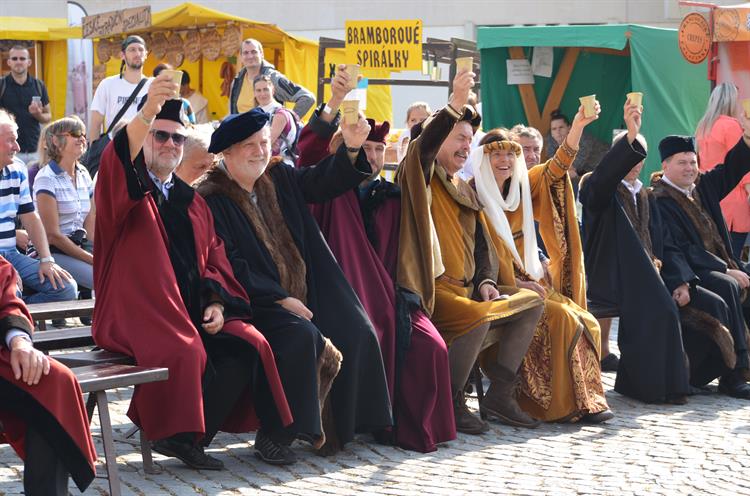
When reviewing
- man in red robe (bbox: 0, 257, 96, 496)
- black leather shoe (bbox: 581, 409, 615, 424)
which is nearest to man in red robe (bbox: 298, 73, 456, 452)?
black leather shoe (bbox: 581, 409, 615, 424)

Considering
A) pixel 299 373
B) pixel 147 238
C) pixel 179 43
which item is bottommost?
pixel 299 373

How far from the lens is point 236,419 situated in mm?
5797

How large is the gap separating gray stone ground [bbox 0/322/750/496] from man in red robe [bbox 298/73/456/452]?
0.51 feet

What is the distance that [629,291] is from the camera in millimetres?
7887

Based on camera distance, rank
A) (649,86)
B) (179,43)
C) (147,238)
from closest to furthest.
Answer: (147,238)
(649,86)
(179,43)

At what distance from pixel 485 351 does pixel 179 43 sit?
9.91 m

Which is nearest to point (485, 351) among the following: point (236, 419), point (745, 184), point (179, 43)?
point (236, 419)

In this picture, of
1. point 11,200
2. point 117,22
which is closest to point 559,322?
point 11,200

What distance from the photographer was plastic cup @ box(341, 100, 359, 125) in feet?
19.6

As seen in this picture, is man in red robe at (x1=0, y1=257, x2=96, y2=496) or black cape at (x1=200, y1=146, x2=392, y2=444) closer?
man in red robe at (x1=0, y1=257, x2=96, y2=496)

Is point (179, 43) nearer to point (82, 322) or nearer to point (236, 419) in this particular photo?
point (82, 322)

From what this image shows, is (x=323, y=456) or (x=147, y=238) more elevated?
(x=147, y=238)

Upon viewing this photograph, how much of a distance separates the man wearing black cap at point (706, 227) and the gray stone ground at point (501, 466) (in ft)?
3.60

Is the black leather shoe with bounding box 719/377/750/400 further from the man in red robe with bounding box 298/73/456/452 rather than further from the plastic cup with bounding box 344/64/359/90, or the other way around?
the plastic cup with bounding box 344/64/359/90
